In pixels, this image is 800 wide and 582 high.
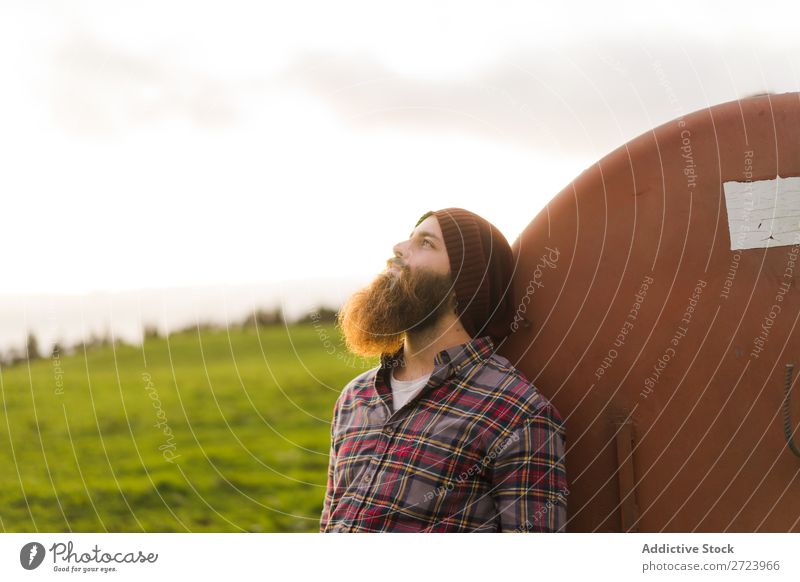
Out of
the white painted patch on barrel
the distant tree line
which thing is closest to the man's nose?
the distant tree line

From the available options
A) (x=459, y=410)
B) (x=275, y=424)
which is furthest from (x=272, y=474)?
(x=459, y=410)

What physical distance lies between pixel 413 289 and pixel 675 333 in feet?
2.24

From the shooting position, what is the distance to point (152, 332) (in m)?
2.31

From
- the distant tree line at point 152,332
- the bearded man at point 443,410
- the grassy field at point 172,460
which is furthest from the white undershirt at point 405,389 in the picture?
the grassy field at point 172,460

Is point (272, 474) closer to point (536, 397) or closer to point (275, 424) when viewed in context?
point (275, 424)

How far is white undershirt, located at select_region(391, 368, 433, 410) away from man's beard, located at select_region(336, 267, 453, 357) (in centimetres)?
13

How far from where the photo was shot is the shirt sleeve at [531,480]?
5.78 ft

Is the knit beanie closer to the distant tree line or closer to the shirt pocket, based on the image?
the shirt pocket

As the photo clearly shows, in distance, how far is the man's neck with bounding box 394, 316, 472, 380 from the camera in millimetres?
2066

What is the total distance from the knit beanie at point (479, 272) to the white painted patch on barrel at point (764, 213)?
58 centimetres

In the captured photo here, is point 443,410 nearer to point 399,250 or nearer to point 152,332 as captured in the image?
point 399,250

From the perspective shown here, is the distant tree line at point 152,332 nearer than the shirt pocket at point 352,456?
No
